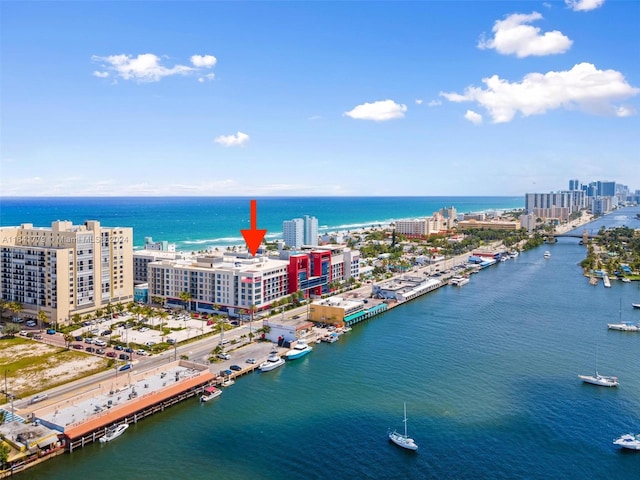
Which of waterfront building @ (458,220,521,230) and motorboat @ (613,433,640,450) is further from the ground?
waterfront building @ (458,220,521,230)

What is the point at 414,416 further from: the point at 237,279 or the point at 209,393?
the point at 237,279

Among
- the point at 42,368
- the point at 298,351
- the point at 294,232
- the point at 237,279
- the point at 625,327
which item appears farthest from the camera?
the point at 294,232

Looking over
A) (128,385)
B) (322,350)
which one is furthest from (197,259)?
(128,385)

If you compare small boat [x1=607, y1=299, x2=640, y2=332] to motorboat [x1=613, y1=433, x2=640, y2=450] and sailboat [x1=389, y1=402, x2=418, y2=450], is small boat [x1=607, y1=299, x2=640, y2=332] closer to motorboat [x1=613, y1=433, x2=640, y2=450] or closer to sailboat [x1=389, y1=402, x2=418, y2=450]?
motorboat [x1=613, y1=433, x2=640, y2=450]

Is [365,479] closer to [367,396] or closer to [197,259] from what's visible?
[367,396]

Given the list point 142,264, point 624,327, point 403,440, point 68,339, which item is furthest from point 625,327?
point 142,264

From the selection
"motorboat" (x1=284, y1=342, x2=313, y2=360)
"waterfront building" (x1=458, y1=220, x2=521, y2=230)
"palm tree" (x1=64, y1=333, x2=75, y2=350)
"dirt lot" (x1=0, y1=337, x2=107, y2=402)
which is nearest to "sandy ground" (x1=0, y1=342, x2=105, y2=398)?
"dirt lot" (x1=0, y1=337, x2=107, y2=402)
